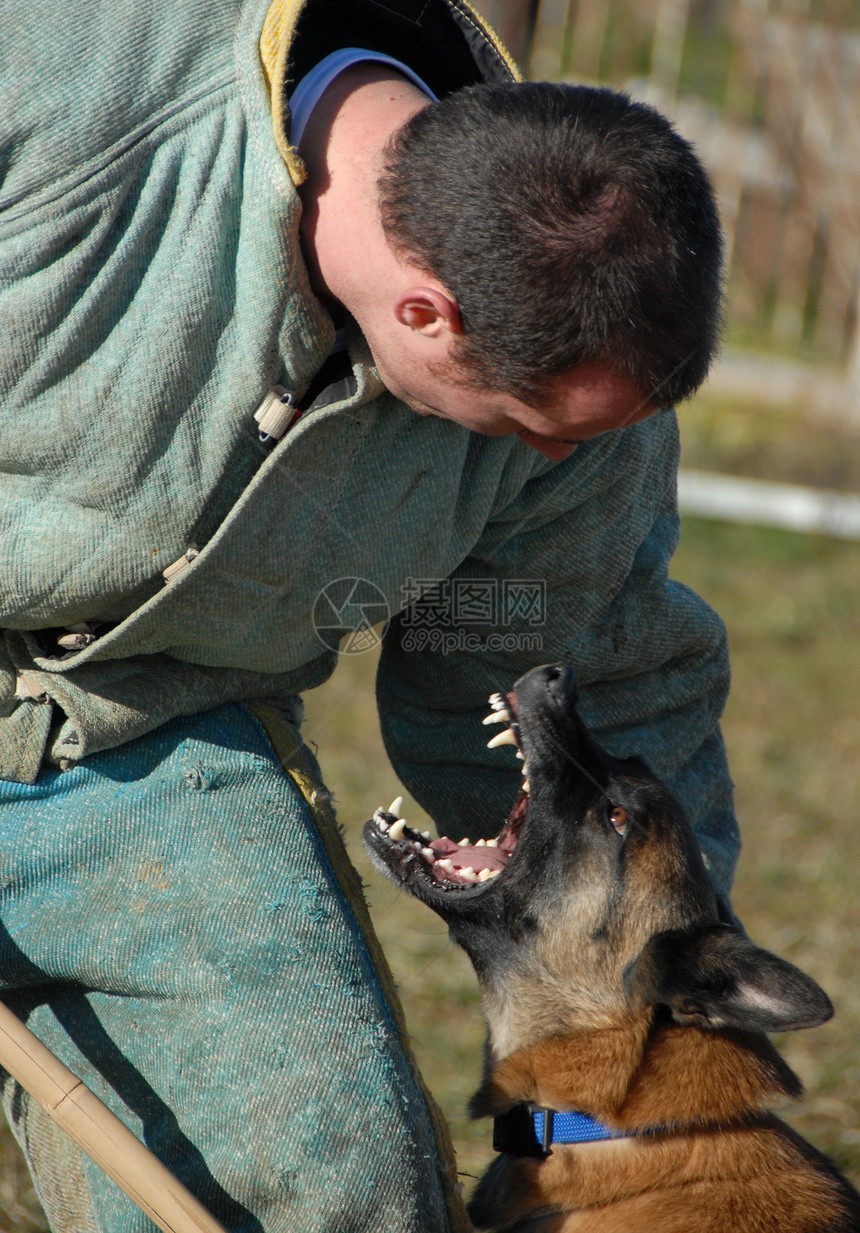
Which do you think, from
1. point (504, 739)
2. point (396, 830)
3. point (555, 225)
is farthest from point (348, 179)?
point (396, 830)

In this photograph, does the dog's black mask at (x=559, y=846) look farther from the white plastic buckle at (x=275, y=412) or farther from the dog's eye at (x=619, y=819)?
the white plastic buckle at (x=275, y=412)

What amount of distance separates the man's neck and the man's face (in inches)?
6.2

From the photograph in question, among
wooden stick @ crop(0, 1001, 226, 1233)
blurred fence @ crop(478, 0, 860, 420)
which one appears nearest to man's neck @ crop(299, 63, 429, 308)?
wooden stick @ crop(0, 1001, 226, 1233)

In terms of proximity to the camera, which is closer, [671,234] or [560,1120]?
[671,234]

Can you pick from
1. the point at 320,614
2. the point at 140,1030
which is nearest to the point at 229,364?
the point at 320,614

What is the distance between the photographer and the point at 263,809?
89.7 inches

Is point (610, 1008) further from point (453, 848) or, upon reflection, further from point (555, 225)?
point (555, 225)

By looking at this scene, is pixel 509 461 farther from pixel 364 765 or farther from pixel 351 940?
pixel 364 765

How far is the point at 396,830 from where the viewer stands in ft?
7.94

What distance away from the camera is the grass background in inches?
133

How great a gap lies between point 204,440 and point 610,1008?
1.40 metres

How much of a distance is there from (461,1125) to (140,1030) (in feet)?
4.39

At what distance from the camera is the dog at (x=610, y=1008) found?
2223 millimetres

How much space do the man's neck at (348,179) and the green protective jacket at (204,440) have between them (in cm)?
7
